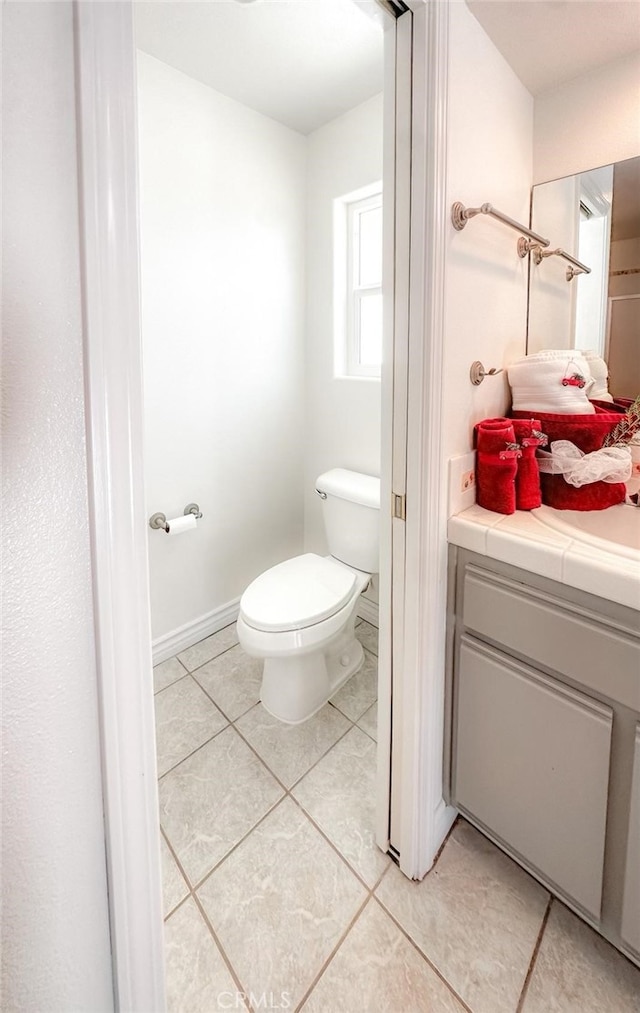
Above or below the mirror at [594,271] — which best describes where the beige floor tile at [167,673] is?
below

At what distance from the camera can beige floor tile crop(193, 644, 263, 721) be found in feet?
5.97

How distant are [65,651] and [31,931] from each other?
12.4 inches

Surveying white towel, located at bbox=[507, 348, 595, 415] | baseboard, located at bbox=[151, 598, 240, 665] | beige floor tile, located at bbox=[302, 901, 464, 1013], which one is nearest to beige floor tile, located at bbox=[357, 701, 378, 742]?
beige floor tile, located at bbox=[302, 901, 464, 1013]

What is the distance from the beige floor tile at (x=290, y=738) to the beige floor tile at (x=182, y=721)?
12 cm

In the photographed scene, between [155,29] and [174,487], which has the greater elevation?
[155,29]

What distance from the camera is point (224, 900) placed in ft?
3.80

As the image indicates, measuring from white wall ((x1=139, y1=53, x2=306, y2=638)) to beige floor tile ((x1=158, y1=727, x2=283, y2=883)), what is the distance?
645 mm

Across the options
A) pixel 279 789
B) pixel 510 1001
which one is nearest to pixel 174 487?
pixel 279 789

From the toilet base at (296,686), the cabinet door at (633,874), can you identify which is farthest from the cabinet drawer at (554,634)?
the toilet base at (296,686)

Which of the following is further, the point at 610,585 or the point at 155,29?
the point at 155,29

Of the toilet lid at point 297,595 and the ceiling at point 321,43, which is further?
the toilet lid at point 297,595

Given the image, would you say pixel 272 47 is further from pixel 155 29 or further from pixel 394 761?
pixel 394 761

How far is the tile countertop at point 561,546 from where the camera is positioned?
0.86 metres

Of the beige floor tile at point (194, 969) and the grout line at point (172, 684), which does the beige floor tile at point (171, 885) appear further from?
the grout line at point (172, 684)
